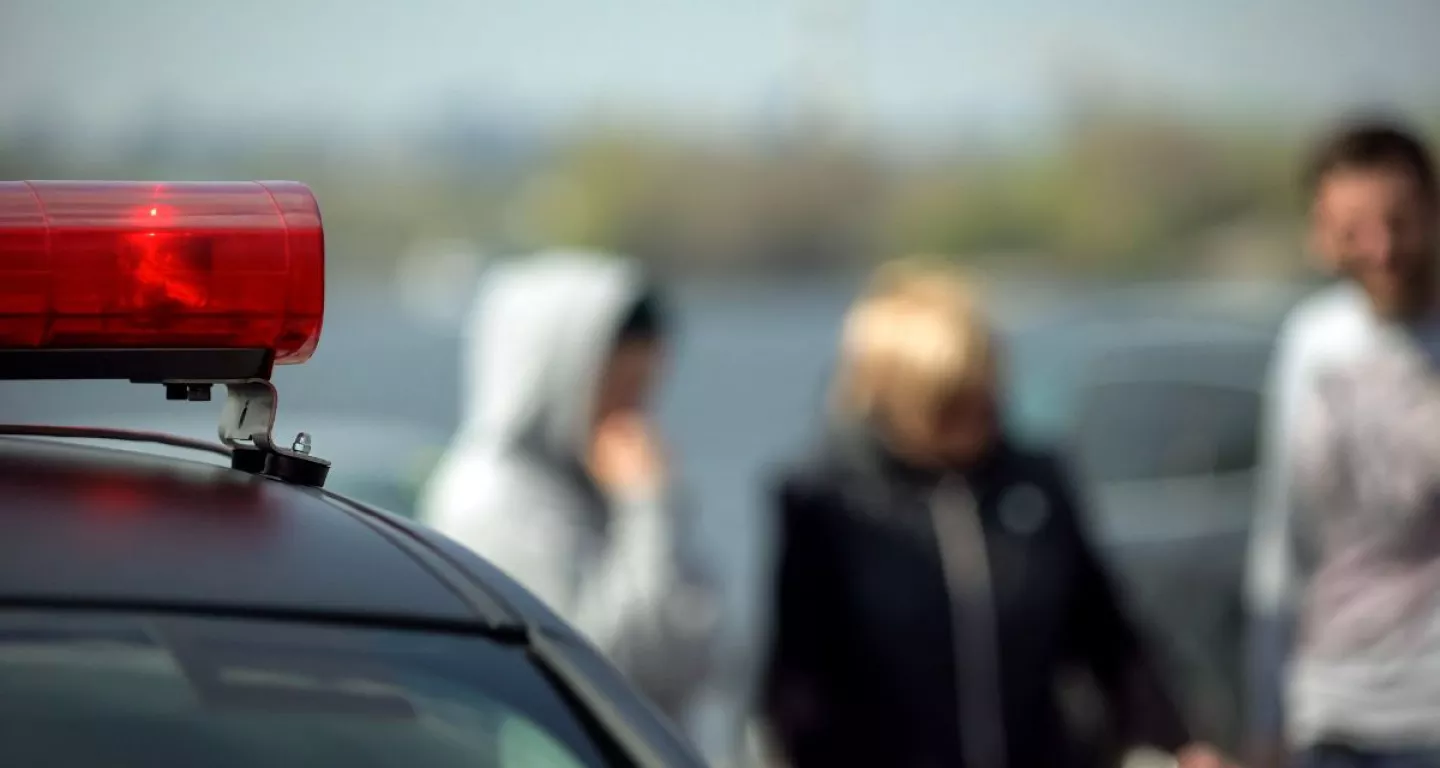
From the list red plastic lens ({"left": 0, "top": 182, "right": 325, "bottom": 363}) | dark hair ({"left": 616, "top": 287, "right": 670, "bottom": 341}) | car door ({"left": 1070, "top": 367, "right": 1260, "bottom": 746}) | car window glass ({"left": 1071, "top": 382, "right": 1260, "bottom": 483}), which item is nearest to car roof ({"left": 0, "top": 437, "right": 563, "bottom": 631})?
red plastic lens ({"left": 0, "top": 182, "right": 325, "bottom": 363})

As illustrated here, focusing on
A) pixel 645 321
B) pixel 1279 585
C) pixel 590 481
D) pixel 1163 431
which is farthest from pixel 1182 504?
pixel 590 481

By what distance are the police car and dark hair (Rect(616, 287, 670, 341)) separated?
191cm

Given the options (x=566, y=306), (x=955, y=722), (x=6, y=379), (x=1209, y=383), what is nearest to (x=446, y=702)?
(x=6, y=379)

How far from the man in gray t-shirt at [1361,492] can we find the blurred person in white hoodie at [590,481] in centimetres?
96

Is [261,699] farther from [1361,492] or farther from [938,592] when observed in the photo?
[1361,492]

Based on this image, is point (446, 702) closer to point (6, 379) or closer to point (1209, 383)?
point (6, 379)

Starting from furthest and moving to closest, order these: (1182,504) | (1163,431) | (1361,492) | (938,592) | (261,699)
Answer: (1163,431) < (1182,504) < (1361,492) < (938,592) < (261,699)

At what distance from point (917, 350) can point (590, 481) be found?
2.08 ft

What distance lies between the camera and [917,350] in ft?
10.2

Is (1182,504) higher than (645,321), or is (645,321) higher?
(645,321)

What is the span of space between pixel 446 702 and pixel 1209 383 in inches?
169

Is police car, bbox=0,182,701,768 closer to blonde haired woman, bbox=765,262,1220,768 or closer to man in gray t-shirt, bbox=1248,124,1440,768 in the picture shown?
blonde haired woman, bbox=765,262,1220,768

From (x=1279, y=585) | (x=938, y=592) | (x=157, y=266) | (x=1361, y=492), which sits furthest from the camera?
(x=1279, y=585)

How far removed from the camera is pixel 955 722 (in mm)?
2988
